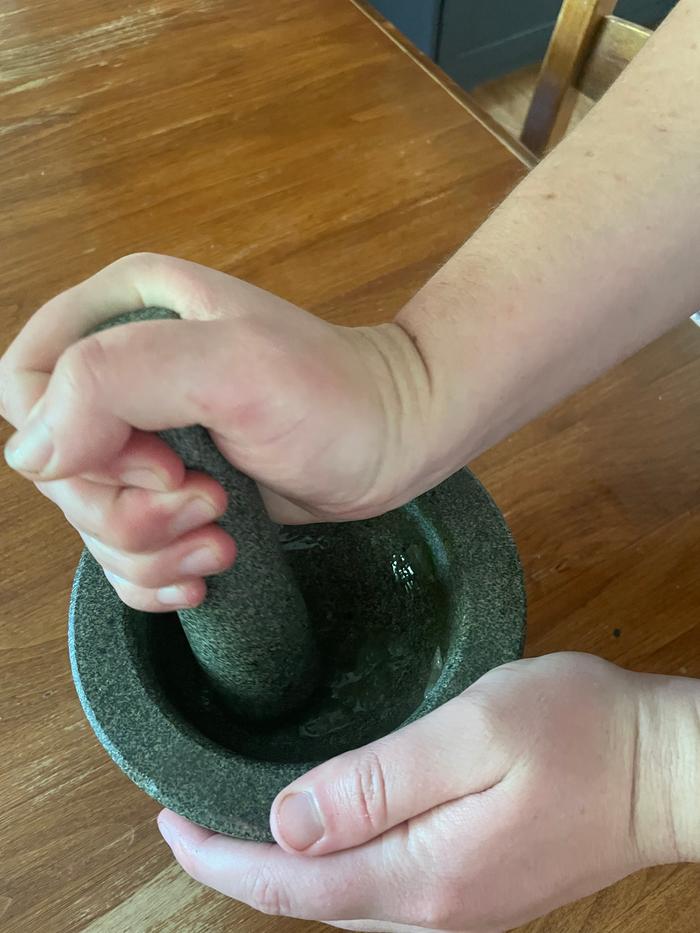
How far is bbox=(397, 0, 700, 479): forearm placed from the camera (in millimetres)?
609

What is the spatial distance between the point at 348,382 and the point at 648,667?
400 mm

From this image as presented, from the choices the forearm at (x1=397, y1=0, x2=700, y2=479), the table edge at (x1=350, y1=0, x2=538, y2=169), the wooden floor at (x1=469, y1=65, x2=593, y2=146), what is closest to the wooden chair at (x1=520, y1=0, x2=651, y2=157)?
the table edge at (x1=350, y1=0, x2=538, y2=169)

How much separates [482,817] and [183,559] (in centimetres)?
25

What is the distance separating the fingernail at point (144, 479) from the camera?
1.61 feet

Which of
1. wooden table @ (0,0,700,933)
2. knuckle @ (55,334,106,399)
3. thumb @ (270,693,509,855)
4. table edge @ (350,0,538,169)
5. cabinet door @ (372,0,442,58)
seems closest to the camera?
knuckle @ (55,334,106,399)

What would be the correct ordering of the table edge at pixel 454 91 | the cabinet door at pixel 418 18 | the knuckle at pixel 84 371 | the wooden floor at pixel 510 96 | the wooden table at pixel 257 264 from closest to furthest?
the knuckle at pixel 84 371, the wooden table at pixel 257 264, the table edge at pixel 454 91, the cabinet door at pixel 418 18, the wooden floor at pixel 510 96

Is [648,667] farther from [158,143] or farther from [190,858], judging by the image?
[158,143]

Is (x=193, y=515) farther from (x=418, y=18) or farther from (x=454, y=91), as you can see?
(x=418, y=18)

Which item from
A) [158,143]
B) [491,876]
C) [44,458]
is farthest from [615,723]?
[158,143]

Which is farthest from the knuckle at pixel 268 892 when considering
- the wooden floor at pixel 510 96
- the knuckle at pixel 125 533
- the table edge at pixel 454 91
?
the wooden floor at pixel 510 96

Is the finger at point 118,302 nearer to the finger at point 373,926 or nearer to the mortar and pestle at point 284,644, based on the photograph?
the mortar and pestle at point 284,644

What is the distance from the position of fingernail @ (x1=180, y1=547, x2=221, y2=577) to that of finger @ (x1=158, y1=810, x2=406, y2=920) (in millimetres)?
196

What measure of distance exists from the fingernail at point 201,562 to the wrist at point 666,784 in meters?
0.32

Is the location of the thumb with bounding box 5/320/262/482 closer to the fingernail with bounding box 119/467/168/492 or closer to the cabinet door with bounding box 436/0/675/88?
the fingernail with bounding box 119/467/168/492
